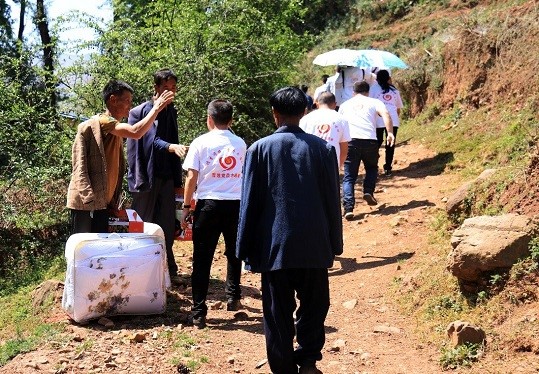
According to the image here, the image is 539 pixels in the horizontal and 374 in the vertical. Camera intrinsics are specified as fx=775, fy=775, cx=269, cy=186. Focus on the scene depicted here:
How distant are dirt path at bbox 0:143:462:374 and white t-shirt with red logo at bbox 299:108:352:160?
4.41 feet

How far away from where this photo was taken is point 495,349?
5.20m

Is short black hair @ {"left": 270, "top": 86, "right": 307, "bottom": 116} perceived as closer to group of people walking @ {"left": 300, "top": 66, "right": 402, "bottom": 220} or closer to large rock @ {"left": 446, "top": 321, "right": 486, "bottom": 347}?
large rock @ {"left": 446, "top": 321, "right": 486, "bottom": 347}

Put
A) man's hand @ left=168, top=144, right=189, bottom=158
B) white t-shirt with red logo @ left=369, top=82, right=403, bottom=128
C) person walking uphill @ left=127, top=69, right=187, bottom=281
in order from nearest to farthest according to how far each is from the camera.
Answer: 1. man's hand @ left=168, top=144, right=189, bottom=158
2. person walking uphill @ left=127, top=69, right=187, bottom=281
3. white t-shirt with red logo @ left=369, top=82, right=403, bottom=128

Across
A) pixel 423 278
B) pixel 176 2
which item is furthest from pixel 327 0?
pixel 423 278

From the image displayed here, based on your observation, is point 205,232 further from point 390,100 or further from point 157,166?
point 390,100

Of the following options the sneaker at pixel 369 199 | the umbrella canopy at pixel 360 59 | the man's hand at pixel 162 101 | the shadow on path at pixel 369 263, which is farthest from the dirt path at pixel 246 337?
the umbrella canopy at pixel 360 59

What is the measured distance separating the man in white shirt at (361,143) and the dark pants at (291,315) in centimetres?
518

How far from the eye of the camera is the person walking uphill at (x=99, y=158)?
6.11 meters

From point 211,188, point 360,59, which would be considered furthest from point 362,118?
point 211,188

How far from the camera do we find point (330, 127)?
815cm

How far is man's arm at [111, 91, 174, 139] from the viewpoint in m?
5.93

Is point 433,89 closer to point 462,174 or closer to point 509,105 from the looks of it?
point 509,105

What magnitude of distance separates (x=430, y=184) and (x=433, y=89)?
179 inches

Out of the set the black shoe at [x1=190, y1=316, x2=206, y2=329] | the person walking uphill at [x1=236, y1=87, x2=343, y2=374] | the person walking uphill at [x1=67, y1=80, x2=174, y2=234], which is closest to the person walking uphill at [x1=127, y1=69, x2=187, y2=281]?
the person walking uphill at [x1=67, y1=80, x2=174, y2=234]
